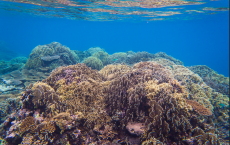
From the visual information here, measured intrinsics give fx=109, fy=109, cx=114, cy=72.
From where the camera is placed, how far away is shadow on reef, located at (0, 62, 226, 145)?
121 inches

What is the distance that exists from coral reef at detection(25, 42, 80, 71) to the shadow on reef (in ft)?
29.1

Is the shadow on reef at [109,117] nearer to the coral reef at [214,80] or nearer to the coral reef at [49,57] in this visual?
the coral reef at [49,57]

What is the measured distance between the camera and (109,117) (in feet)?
12.1

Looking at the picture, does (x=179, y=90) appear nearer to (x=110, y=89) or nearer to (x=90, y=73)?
(x=110, y=89)

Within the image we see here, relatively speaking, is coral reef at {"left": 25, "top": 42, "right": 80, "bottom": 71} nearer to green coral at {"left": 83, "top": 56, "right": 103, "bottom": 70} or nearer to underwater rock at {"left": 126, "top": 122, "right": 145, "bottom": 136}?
green coral at {"left": 83, "top": 56, "right": 103, "bottom": 70}

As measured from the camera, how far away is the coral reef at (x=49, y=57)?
11945mm

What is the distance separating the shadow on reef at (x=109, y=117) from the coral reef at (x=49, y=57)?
29.1 feet

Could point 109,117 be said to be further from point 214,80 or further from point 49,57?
point 214,80

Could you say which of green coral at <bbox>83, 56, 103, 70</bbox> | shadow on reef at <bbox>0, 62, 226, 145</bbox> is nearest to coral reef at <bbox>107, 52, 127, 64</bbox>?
green coral at <bbox>83, 56, 103, 70</bbox>

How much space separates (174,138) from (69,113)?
10.6 feet

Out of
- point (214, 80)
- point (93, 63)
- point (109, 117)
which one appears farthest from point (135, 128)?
point (214, 80)

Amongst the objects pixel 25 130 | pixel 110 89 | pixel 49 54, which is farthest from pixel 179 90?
pixel 49 54

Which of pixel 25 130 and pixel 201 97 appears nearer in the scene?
pixel 25 130

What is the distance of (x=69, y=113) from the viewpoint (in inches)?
139
